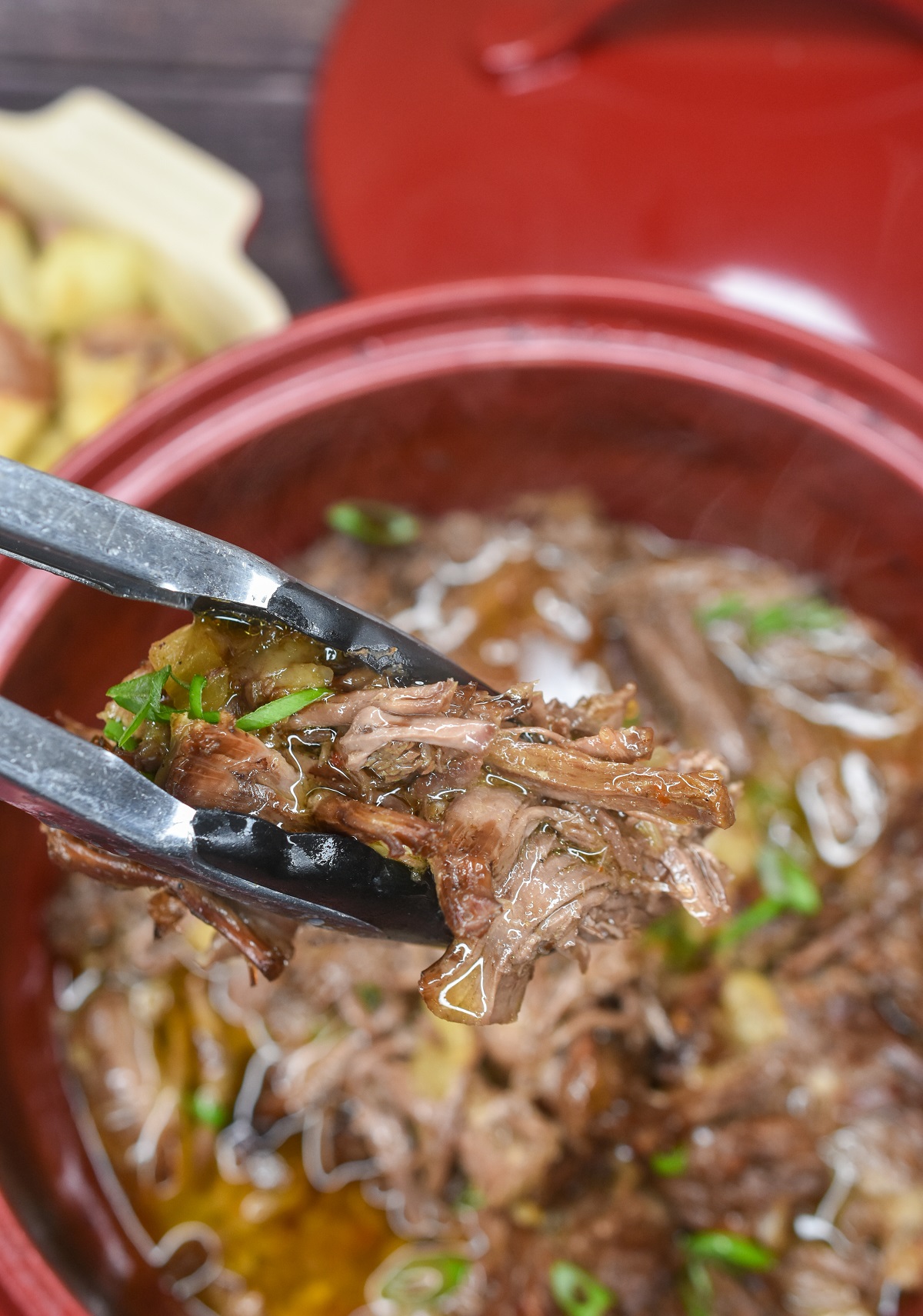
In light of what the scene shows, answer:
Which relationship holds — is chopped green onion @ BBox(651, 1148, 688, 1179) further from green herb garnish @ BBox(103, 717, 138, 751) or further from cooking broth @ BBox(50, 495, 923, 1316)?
green herb garnish @ BBox(103, 717, 138, 751)

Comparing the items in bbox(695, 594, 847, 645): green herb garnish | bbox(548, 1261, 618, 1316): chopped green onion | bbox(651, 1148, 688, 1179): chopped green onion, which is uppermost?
bbox(695, 594, 847, 645): green herb garnish

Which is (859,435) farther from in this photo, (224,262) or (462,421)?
(224,262)

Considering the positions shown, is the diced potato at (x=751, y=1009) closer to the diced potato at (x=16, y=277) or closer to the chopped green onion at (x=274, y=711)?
the chopped green onion at (x=274, y=711)

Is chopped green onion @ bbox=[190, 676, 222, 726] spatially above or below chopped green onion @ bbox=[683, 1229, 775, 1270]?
above

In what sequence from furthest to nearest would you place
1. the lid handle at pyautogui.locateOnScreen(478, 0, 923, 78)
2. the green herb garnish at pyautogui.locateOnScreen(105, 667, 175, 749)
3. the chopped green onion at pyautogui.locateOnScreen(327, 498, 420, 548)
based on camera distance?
the lid handle at pyautogui.locateOnScreen(478, 0, 923, 78) → the chopped green onion at pyautogui.locateOnScreen(327, 498, 420, 548) → the green herb garnish at pyautogui.locateOnScreen(105, 667, 175, 749)

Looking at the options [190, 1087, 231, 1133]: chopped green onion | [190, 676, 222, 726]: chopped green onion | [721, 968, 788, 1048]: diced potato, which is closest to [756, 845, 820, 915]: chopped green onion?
[721, 968, 788, 1048]: diced potato

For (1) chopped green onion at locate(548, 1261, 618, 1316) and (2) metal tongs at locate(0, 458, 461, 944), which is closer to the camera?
(2) metal tongs at locate(0, 458, 461, 944)

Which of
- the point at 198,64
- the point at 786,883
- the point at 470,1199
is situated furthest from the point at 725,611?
the point at 198,64

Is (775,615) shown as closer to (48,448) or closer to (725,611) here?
(725,611)
